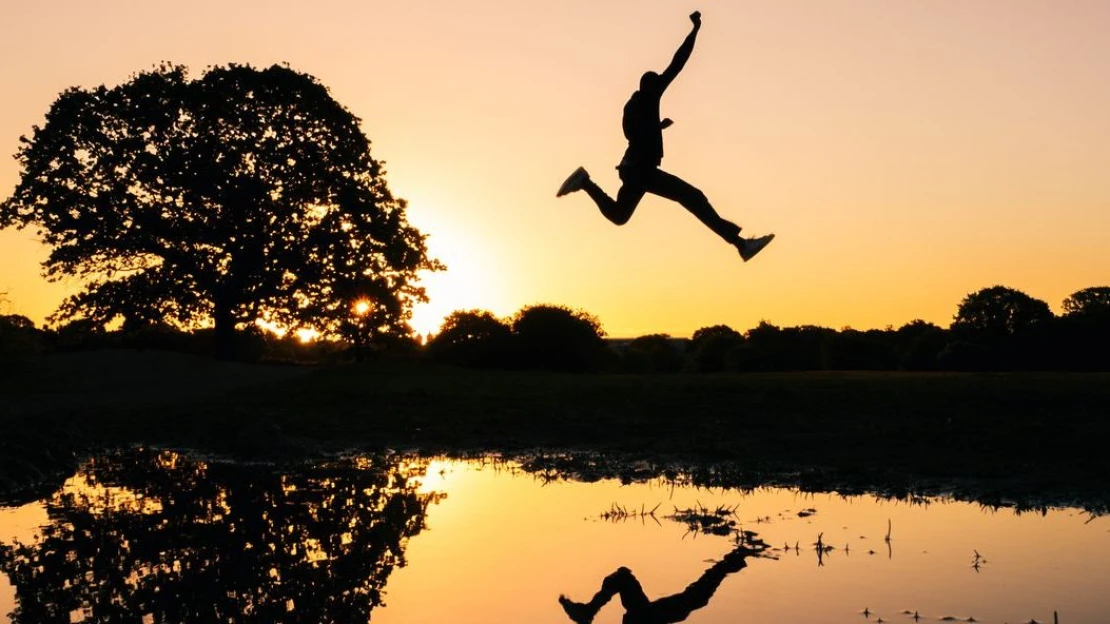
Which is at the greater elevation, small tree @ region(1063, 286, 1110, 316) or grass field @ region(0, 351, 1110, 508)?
small tree @ region(1063, 286, 1110, 316)

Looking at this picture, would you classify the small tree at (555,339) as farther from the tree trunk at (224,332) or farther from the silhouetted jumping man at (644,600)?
the silhouetted jumping man at (644,600)

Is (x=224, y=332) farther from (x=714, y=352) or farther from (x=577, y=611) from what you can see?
(x=577, y=611)

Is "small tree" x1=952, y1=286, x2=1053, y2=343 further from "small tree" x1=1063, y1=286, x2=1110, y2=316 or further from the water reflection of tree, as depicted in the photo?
the water reflection of tree

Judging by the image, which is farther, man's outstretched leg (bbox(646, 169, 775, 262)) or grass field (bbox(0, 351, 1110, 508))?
grass field (bbox(0, 351, 1110, 508))

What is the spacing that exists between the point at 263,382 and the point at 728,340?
2192 cm

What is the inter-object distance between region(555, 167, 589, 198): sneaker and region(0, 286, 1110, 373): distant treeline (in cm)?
2943

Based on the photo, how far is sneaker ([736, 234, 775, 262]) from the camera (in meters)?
10.9

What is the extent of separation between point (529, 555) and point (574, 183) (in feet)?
12.2

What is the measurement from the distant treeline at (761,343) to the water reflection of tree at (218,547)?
24884mm

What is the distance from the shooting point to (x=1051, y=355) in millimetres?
37469

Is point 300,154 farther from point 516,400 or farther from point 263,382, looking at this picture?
point 516,400

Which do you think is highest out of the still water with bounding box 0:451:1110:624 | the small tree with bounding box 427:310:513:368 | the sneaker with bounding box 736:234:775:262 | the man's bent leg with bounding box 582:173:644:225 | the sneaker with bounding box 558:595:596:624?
the small tree with bounding box 427:310:513:368

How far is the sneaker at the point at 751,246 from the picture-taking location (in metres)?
10.9

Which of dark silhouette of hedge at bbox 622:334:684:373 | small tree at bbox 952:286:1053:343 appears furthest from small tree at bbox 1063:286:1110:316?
dark silhouette of hedge at bbox 622:334:684:373
